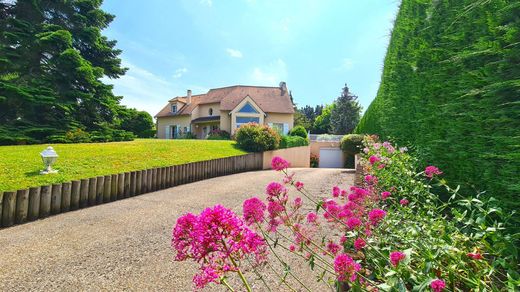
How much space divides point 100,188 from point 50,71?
11211 mm

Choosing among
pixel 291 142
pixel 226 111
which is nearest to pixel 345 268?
pixel 291 142

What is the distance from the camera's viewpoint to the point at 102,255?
11.7 ft

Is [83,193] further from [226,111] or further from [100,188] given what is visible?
[226,111]

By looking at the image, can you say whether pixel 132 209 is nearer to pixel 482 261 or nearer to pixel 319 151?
pixel 482 261

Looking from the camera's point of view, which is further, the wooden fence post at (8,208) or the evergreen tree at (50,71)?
the evergreen tree at (50,71)

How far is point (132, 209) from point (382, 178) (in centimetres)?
502

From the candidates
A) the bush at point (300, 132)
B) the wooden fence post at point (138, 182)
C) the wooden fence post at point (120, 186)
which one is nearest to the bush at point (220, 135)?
the bush at point (300, 132)

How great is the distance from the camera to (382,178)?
11.5 ft

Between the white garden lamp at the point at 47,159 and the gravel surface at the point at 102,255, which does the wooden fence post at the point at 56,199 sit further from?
the white garden lamp at the point at 47,159

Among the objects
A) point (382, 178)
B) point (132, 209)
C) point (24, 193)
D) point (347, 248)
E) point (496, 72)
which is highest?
point (496, 72)

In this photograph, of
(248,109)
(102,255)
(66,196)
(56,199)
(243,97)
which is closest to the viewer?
(102,255)

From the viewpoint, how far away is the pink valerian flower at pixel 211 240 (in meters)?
1.17

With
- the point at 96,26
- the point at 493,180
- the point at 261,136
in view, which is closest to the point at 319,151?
the point at 261,136

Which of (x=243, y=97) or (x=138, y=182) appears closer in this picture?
(x=138, y=182)
